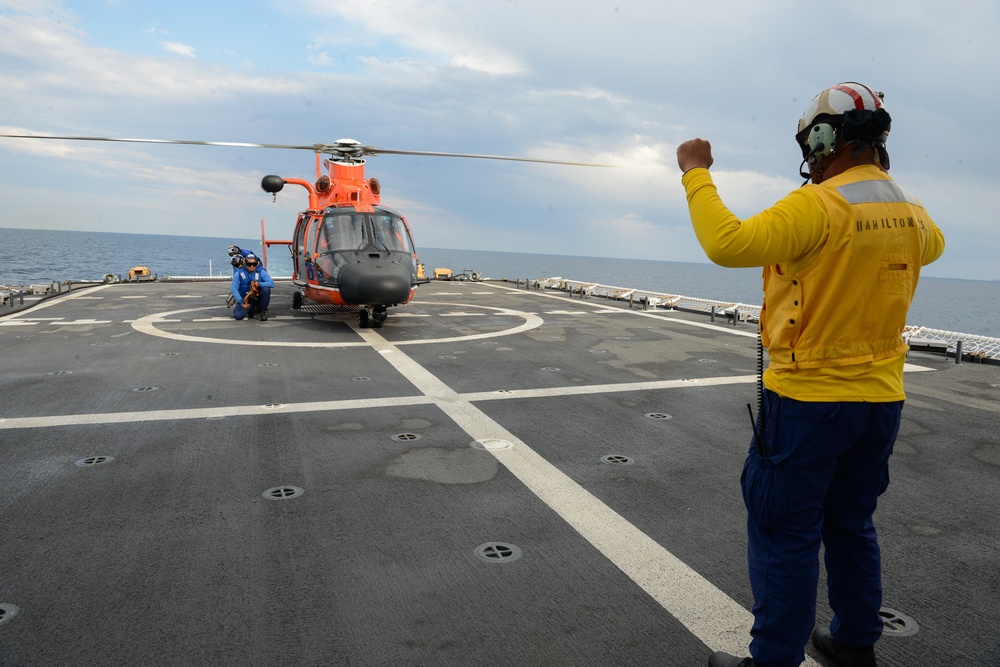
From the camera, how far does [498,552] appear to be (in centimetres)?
340

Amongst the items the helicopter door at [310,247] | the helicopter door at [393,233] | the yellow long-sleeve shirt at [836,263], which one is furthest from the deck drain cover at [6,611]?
the helicopter door at [310,247]

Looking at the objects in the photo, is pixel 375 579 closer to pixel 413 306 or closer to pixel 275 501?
pixel 275 501

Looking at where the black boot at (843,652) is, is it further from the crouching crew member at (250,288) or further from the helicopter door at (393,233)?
the crouching crew member at (250,288)

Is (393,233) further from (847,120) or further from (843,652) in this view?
(843,652)

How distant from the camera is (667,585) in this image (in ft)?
10.1

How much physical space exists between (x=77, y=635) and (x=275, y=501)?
1.46 meters

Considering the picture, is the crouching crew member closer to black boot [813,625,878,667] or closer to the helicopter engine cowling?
the helicopter engine cowling

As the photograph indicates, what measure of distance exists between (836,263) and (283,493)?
3.59 m

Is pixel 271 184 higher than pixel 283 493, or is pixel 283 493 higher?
pixel 271 184

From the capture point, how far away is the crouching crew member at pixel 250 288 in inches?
498

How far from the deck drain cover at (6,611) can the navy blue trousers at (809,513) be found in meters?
3.18

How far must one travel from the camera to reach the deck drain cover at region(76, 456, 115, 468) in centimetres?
464

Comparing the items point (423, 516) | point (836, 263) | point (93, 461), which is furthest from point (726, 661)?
point (93, 461)

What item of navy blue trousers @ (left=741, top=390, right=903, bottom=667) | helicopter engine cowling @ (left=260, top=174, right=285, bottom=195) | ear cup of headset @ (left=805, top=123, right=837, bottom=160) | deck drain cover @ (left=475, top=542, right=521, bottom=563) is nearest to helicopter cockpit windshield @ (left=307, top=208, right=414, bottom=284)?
helicopter engine cowling @ (left=260, top=174, right=285, bottom=195)
